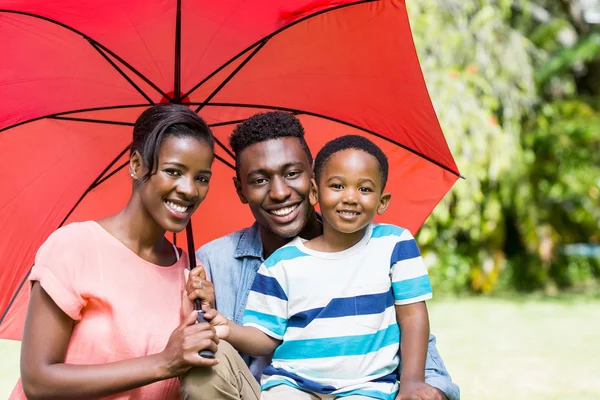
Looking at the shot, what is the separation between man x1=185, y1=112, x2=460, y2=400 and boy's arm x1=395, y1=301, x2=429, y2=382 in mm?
258

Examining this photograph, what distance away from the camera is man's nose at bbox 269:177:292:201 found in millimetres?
2885

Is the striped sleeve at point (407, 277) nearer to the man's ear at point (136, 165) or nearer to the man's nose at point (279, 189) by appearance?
the man's nose at point (279, 189)

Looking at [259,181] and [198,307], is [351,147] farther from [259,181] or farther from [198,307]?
[198,307]

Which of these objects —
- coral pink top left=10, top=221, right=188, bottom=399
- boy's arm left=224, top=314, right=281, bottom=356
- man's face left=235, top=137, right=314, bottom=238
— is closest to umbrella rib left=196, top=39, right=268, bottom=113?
man's face left=235, top=137, right=314, bottom=238

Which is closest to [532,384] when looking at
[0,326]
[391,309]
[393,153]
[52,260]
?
[393,153]

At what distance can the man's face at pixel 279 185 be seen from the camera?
2912mm

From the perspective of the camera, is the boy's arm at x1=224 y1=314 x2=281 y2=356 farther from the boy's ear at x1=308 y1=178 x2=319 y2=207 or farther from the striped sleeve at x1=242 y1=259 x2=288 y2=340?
the boy's ear at x1=308 y1=178 x2=319 y2=207

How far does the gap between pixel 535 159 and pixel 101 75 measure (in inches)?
416

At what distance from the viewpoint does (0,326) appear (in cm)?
306

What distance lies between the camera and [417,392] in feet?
8.14

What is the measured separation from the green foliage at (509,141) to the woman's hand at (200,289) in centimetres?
768

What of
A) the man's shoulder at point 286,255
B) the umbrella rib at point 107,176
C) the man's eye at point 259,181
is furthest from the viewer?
Answer: the umbrella rib at point 107,176

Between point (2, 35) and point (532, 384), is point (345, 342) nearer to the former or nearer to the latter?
point (2, 35)

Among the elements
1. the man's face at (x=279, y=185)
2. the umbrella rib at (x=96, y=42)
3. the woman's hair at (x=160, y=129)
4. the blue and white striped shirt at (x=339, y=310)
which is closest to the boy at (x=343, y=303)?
the blue and white striped shirt at (x=339, y=310)
